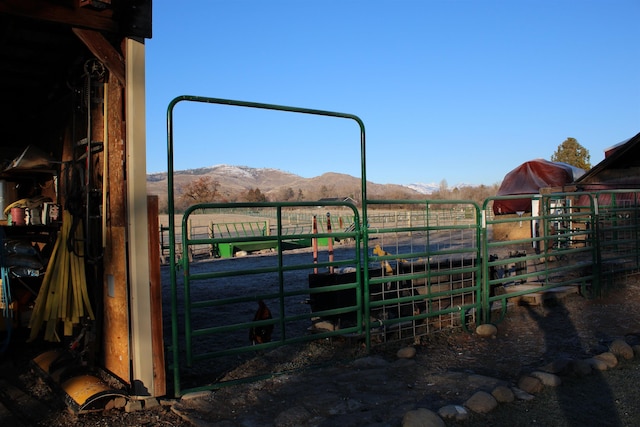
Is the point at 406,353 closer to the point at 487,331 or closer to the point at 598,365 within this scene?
the point at 487,331

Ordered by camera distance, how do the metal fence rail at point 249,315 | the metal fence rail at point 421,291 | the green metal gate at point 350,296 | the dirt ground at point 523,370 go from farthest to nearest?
the metal fence rail at point 421,291
the green metal gate at point 350,296
the metal fence rail at point 249,315
the dirt ground at point 523,370

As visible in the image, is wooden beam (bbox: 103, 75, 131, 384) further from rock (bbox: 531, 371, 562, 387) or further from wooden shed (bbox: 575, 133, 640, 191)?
wooden shed (bbox: 575, 133, 640, 191)

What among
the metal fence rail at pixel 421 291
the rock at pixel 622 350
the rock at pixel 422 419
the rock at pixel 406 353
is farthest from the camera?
the metal fence rail at pixel 421 291

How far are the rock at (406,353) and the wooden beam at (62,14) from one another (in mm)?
4135

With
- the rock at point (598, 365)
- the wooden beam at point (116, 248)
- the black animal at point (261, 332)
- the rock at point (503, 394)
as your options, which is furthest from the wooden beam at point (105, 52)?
the rock at point (598, 365)

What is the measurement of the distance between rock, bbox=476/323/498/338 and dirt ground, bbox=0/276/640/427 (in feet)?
0.31

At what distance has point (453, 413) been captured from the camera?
12.0ft

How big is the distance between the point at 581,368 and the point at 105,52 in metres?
4.95

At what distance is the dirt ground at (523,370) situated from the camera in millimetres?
3734

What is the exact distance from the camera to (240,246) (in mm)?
20922

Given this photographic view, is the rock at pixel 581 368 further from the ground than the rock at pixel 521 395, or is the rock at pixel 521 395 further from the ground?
the rock at pixel 581 368

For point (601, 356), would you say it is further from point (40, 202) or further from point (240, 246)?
point (240, 246)

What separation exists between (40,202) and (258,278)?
8.54 metres

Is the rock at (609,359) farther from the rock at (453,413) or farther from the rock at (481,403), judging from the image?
the rock at (453,413)
